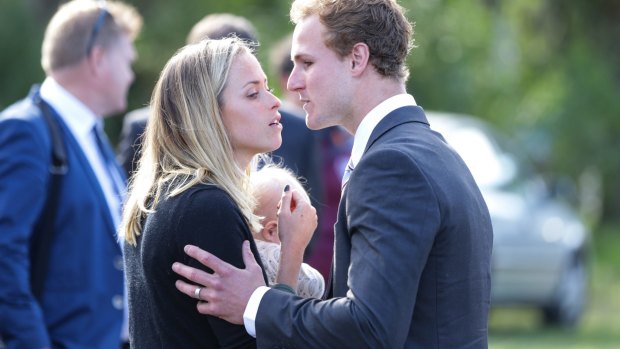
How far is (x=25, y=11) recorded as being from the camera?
47.2 ft

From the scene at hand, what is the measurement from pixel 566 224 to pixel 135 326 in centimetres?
888

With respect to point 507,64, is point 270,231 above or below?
below

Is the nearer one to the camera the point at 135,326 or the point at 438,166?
the point at 438,166

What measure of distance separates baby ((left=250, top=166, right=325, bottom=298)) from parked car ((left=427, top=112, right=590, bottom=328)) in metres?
7.04

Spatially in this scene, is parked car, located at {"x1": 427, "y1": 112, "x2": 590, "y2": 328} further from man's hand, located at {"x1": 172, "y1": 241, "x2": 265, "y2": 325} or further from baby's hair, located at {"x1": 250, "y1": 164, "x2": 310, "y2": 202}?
man's hand, located at {"x1": 172, "y1": 241, "x2": 265, "y2": 325}

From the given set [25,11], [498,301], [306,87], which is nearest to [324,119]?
[306,87]

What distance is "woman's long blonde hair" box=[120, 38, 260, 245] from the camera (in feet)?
11.3

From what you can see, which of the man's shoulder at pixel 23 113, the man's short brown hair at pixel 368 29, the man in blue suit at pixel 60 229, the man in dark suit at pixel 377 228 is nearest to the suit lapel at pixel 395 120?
the man in dark suit at pixel 377 228

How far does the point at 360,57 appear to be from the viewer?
3.52 m

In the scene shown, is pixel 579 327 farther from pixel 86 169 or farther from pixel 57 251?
pixel 57 251

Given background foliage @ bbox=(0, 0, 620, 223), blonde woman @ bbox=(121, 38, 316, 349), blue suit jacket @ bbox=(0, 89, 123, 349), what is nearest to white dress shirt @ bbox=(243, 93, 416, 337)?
blonde woman @ bbox=(121, 38, 316, 349)

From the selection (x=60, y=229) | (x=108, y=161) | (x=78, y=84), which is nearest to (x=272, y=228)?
(x=60, y=229)

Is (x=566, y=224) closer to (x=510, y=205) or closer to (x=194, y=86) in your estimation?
(x=510, y=205)

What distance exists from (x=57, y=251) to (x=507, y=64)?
19940 millimetres
